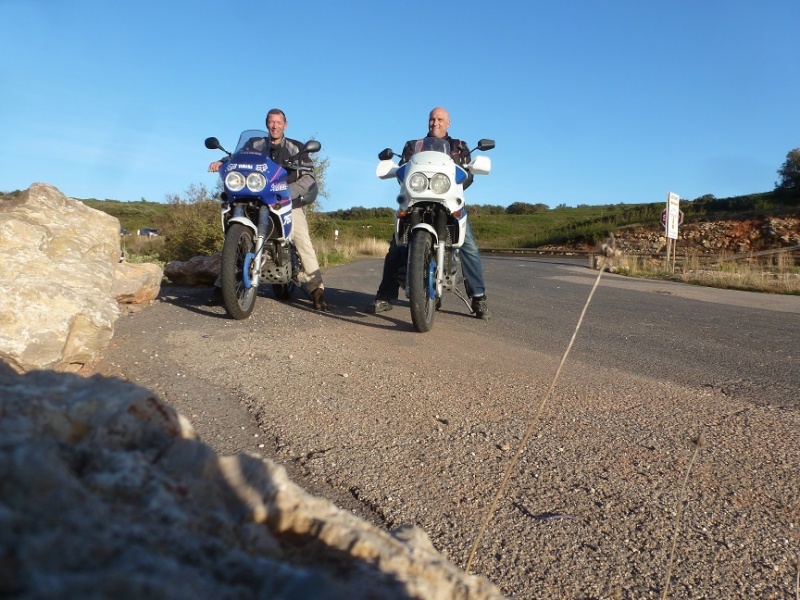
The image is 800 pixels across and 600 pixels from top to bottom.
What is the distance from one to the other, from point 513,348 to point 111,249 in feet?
10.8

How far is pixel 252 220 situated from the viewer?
611cm

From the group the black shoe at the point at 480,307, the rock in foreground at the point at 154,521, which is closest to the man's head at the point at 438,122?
the black shoe at the point at 480,307

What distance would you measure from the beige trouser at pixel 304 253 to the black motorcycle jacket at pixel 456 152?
4.08 feet

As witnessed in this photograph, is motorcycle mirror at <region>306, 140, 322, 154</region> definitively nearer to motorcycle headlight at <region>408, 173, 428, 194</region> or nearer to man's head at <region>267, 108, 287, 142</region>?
man's head at <region>267, 108, 287, 142</region>

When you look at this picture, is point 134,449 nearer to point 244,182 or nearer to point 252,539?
point 252,539

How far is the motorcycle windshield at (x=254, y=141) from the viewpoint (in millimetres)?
6418

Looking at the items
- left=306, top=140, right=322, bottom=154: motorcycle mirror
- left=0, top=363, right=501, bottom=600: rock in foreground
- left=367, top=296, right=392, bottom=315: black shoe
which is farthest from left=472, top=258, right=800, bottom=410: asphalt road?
left=0, top=363, right=501, bottom=600: rock in foreground

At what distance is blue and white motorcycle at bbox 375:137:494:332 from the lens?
5566 mm

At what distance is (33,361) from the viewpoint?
3271mm

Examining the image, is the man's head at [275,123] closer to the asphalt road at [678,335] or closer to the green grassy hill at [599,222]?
the asphalt road at [678,335]

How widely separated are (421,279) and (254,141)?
240 centimetres

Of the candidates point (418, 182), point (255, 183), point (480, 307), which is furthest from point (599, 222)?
point (255, 183)

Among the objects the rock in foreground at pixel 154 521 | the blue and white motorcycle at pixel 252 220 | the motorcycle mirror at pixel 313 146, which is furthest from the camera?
the motorcycle mirror at pixel 313 146

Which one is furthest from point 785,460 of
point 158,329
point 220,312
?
point 220,312
